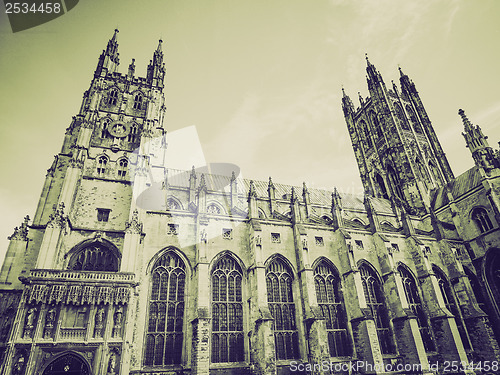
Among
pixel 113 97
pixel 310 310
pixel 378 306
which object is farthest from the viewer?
pixel 113 97

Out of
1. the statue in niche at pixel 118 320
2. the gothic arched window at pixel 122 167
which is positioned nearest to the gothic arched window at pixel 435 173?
the gothic arched window at pixel 122 167

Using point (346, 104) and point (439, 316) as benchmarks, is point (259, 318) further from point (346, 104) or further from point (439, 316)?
point (346, 104)

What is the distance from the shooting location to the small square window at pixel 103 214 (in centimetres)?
2102

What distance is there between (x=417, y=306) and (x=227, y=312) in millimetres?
15911

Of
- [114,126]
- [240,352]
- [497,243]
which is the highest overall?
[114,126]

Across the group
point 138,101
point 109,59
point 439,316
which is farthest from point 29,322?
point 439,316

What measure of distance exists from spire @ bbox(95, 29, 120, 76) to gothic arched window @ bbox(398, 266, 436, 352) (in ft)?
109

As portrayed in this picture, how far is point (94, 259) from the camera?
1905 centimetres

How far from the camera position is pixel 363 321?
1998 centimetres

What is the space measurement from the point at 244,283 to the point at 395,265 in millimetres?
12661

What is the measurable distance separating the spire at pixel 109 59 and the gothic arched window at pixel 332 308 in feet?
89.5

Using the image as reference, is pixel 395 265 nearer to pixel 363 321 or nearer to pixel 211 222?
pixel 363 321

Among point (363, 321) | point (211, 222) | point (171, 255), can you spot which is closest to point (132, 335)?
point (171, 255)

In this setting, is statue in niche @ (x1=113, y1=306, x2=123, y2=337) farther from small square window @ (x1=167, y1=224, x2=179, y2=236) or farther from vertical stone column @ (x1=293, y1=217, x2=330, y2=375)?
vertical stone column @ (x1=293, y1=217, x2=330, y2=375)
